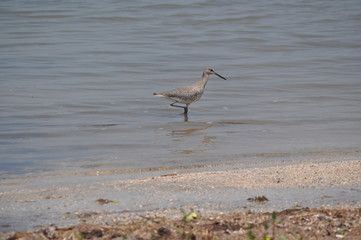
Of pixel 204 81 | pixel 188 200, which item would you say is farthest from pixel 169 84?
pixel 188 200

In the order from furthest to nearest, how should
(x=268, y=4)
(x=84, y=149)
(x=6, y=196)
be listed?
(x=268, y=4), (x=84, y=149), (x=6, y=196)

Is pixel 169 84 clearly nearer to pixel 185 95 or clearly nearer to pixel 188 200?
pixel 185 95

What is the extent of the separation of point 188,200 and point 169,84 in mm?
8688

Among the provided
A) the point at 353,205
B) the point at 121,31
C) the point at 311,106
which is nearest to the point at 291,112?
the point at 311,106

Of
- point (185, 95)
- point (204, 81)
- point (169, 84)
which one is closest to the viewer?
point (185, 95)

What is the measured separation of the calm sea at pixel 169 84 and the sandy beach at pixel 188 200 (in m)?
1.11

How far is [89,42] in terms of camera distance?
20.0m

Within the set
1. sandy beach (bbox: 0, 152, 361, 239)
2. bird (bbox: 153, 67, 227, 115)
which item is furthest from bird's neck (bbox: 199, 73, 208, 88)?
sandy beach (bbox: 0, 152, 361, 239)

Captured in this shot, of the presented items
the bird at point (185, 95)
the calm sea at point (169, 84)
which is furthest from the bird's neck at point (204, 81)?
the calm sea at point (169, 84)

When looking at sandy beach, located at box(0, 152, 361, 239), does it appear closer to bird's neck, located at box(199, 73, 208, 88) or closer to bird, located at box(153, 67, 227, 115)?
bird, located at box(153, 67, 227, 115)

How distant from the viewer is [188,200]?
5699 mm

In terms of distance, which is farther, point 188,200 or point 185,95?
point 185,95

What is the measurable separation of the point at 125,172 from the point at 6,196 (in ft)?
5.97

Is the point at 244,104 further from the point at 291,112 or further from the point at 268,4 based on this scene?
the point at 268,4
